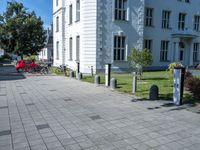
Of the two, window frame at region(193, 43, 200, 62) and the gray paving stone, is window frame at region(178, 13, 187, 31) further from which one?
the gray paving stone

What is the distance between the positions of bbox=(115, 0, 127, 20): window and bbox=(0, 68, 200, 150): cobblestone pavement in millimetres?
14308

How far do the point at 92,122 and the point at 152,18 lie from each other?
2188 cm

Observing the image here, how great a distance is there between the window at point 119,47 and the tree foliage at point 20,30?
22343mm

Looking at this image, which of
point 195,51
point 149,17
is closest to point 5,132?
point 149,17

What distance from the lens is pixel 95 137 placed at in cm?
527

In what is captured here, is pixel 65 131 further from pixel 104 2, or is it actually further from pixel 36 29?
pixel 36 29

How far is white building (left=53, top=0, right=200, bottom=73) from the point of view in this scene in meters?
21.3

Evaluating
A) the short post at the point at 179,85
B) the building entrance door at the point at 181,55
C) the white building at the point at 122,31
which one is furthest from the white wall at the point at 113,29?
the short post at the point at 179,85

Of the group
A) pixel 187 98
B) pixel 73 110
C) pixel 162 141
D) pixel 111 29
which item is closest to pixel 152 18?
pixel 111 29

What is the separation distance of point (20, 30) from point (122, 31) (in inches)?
924

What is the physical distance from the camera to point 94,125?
6141 mm

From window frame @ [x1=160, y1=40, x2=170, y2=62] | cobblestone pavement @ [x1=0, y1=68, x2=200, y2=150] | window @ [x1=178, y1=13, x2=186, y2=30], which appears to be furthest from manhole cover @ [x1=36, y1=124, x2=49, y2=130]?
window @ [x1=178, y1=13, x2=186, y2=30]

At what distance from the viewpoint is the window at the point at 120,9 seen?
857 inches

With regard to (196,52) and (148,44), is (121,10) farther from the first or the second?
(196,52)
